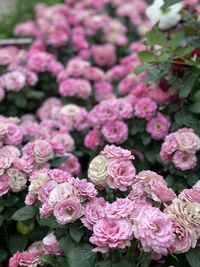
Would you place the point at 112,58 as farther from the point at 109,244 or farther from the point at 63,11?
the point at 109,244

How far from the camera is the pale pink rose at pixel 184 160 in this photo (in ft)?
7.30

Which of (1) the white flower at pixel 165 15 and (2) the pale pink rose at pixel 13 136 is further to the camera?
(1) the white flower at pixel 165 15

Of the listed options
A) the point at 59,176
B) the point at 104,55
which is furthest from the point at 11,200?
the point at 104,55

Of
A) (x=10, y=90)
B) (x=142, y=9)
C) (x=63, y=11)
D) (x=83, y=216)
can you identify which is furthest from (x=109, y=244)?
(x=142, y=9)

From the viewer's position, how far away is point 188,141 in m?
2.20

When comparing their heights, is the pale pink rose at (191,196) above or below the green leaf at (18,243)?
above

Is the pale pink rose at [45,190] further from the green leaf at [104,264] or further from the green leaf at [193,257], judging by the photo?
the green leaf at [193,257]

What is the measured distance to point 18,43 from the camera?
12.8 feet

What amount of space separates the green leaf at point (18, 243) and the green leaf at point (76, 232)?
535mm

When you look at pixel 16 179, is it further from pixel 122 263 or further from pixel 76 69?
pixel 76 69

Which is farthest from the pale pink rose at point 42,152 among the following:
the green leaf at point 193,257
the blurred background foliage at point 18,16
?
the blurred background foliage at point 18,16

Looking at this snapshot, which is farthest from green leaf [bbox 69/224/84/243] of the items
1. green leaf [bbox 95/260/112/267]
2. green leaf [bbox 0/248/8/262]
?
green leaf [bbox 0/248/8/262]

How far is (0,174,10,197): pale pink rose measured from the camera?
2.08 meters

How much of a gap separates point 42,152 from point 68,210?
1.91 ft
